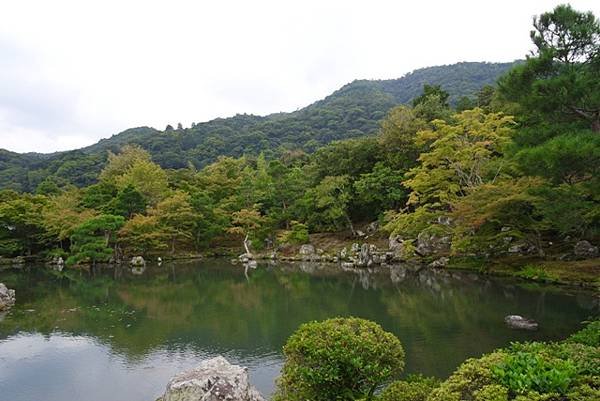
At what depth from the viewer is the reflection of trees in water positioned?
12.3 meters

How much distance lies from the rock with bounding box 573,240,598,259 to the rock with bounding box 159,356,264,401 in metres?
17.9

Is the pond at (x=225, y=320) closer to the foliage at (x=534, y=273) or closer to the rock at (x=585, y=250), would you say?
the foliage at (x=534, y=273)

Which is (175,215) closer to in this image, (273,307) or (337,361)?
(273,307)

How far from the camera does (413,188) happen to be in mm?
24906

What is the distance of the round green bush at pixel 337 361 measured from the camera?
563 cm

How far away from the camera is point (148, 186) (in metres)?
38.4

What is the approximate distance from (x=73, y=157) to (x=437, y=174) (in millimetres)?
67291

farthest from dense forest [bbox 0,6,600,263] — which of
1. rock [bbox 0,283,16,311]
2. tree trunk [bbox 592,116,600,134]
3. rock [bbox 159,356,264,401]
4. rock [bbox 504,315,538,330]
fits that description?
rock [bbox 0,283,16,311]

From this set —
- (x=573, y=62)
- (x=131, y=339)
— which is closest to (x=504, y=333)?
(x=573, y=62)

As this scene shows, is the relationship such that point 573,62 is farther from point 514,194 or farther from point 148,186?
point 148,186

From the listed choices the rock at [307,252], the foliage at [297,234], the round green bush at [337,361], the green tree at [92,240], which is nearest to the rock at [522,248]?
the rock at [307,252]

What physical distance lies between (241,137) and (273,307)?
70945 mm

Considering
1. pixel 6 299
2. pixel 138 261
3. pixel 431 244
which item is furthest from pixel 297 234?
pixel 6 299

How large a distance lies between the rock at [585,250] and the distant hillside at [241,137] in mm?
56695
